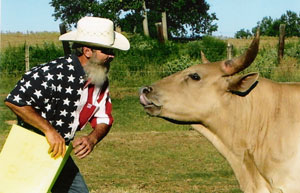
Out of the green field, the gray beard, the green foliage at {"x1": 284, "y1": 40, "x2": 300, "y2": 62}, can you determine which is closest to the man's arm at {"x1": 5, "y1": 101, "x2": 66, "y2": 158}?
the gray beard

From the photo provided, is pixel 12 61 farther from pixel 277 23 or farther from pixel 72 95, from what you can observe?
pixel 277 23

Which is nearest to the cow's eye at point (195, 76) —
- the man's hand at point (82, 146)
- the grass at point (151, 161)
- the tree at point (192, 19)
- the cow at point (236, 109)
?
the cow at point (236, 109)

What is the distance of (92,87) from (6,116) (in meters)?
11.8

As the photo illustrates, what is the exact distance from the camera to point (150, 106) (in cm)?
618

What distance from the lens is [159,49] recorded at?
888 inches

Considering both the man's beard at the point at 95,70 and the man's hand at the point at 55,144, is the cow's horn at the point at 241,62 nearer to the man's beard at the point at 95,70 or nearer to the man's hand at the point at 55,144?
the man's beard at the point at 95,70

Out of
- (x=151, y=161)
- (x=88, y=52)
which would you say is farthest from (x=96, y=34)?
(x=151, y=161)

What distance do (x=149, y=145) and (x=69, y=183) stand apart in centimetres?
770

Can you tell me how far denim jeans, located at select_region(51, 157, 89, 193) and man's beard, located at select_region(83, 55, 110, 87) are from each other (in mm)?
986

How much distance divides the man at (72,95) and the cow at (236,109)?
52 centimetres

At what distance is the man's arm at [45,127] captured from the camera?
538 centimetres

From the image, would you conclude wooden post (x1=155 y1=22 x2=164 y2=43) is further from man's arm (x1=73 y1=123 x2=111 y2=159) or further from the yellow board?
the yellow board

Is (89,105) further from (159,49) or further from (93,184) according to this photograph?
(159,49)

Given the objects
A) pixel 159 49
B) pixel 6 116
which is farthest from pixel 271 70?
pixel 6 116
